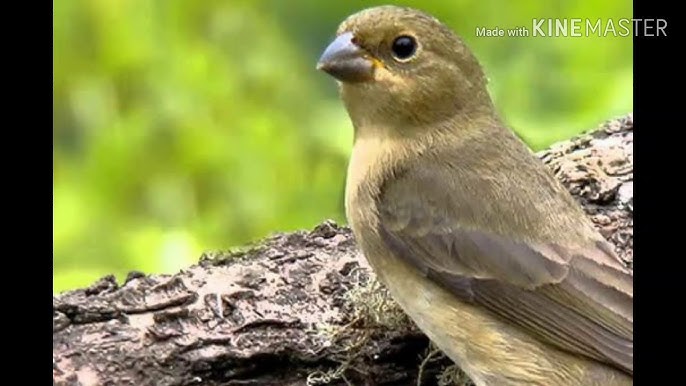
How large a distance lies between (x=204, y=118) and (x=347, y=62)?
4.42 feet

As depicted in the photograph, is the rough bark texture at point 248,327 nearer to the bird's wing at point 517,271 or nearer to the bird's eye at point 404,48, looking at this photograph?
the bird's wing at point 517,271

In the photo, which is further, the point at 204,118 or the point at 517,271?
the point at 204,118

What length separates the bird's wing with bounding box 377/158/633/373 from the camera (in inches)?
193

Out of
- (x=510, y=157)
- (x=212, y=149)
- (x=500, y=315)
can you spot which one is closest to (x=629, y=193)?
(x=510, y=157)

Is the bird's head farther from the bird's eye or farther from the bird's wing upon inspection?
the bird's wing

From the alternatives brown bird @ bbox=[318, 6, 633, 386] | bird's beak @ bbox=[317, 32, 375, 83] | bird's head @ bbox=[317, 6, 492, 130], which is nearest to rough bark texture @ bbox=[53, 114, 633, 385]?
brown bird @ bbox=[318, 6, 633, 386]

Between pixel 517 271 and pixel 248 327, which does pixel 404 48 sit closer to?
pixel 517 271

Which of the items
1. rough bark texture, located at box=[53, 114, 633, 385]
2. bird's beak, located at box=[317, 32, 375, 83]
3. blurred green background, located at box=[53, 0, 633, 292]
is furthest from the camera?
blurred green background, located at box=[53, 0, 633, 292]

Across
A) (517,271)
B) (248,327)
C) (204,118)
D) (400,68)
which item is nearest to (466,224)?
(517,271)

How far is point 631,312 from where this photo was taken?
491 cm

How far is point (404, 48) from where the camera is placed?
210 inches

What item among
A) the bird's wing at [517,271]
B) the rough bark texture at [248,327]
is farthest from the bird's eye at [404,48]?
the rough bark texture at [248,327]

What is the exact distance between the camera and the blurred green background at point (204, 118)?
248 inches

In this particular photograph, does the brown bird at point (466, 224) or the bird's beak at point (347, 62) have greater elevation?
the bird's beak at point (347, 62)
